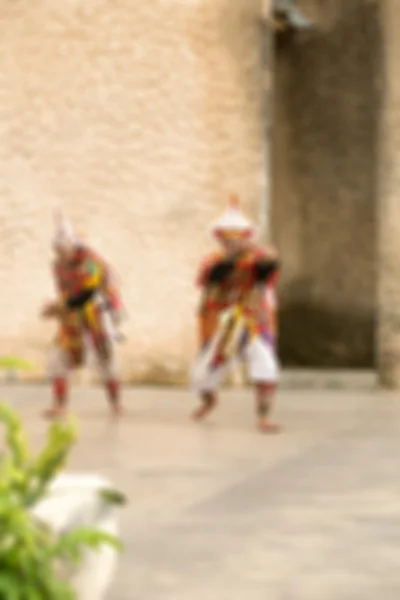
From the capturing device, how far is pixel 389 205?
1485cm

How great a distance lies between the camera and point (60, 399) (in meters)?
12.1

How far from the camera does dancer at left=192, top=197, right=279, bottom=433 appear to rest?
36.0 ft

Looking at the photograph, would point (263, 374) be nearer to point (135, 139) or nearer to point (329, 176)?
point (135, 139)

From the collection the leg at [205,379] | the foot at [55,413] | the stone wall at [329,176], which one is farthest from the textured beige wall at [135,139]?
the leg at [205,379]

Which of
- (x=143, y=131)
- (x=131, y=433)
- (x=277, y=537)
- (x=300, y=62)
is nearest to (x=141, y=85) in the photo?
(x=143, y=131)

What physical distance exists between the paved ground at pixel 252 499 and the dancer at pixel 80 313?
0.40m

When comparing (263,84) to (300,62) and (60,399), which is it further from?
(60,399)

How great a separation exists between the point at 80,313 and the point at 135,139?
359 centimetres

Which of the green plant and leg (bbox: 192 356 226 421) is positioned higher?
the green plant

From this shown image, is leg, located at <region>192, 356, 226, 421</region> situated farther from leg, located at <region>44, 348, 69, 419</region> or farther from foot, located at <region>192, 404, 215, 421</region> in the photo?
leg, located at <region>44, 348, 69, 419</region>

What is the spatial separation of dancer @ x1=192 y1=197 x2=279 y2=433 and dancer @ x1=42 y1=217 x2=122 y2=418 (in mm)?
949

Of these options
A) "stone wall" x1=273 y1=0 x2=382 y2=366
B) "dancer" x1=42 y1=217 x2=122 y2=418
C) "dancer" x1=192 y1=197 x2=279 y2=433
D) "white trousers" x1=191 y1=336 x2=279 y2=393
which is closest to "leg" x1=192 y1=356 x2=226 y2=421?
"white trousers" x1=191 y1=336 x2=279 y2=393

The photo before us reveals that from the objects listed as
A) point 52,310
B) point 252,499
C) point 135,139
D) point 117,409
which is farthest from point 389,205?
point 252,499

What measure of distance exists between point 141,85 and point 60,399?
409 centimetres
